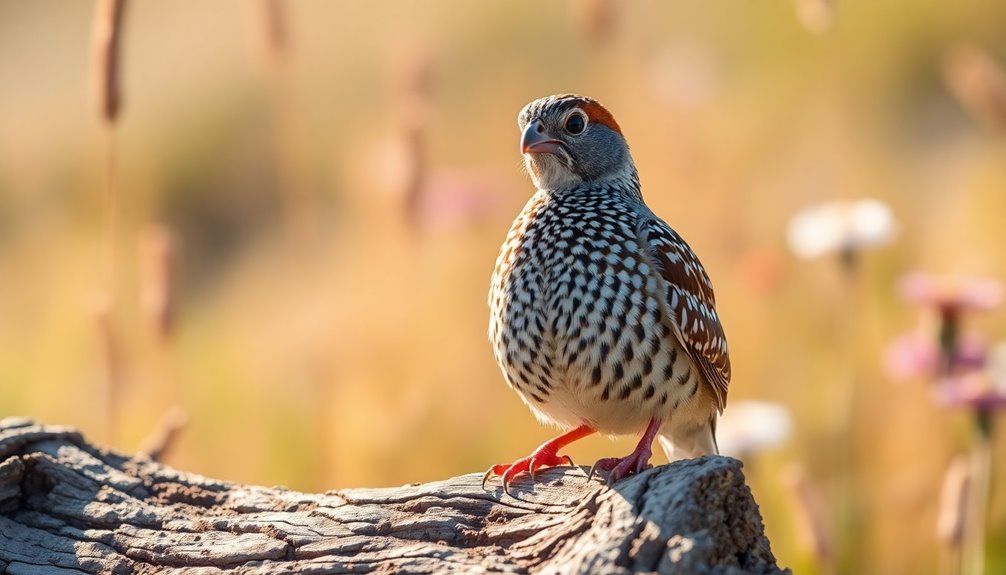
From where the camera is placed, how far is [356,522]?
13.4 ft

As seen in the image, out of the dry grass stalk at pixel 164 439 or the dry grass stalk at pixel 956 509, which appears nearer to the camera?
the dry grass stalk at pixel 164 439

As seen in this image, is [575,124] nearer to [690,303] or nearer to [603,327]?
[690,303]

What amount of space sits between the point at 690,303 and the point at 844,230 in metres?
1.43

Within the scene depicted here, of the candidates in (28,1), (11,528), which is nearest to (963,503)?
(11,528)

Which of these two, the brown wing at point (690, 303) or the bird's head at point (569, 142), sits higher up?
the bird's head at point (569, 142)

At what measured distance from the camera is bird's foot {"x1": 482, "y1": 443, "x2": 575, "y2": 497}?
165 inches

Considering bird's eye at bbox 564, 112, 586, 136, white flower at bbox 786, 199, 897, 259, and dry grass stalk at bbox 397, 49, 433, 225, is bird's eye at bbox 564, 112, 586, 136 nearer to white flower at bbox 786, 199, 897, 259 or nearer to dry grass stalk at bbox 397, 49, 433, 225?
dry grass stalk at bbox 397, 49, 433, 225

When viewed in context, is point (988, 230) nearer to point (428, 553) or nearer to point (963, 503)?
point (963, 503)

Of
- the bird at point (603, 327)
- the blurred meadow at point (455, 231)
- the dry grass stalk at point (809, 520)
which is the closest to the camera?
the bird at point (603, 327)

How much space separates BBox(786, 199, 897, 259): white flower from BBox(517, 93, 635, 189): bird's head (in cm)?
110

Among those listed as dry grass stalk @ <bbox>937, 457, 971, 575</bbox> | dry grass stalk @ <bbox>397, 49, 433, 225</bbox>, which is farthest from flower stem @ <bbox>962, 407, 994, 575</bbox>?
dry grass stalk @ <bbox>397, 49, 433, 225</bbox>

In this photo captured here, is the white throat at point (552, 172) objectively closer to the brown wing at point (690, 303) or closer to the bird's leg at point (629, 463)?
the brown wing at point (690, 303)

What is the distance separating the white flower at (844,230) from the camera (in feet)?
18.6

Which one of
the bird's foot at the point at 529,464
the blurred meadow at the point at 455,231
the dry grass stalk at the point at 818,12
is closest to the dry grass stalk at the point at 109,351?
the blurred meadow at the point at 455,231
